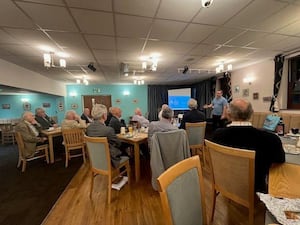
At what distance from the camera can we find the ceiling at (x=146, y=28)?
1.94 metres

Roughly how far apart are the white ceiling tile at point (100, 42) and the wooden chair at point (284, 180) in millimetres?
2877

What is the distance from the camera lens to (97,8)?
1941 millimetres

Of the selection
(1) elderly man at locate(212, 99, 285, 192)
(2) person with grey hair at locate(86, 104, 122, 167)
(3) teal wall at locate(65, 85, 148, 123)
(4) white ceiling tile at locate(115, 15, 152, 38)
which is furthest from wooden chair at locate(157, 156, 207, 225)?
(3) teal wall at locate(65, 85, 148, 123)

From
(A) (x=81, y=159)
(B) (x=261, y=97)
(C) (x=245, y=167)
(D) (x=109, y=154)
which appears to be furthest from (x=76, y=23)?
(B) (x=261, y=97)

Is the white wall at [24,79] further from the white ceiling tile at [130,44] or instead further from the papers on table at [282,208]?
the papers on table at [282,208]

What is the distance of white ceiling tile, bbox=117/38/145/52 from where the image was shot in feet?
9.59

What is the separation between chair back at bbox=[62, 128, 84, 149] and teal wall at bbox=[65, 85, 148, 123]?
4.98m

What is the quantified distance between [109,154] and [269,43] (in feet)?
12.3

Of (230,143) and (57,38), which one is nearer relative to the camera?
(230,143)

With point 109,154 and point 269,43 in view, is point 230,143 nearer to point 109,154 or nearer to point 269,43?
point 109,154

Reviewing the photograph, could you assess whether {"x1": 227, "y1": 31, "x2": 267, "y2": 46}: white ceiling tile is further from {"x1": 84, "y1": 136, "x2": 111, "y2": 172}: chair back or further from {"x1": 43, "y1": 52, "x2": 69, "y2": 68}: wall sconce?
{"x1": 43, "y1": 52, "x2": 69, "y2": 68}: wall sconce

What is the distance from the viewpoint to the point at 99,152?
7.05ft

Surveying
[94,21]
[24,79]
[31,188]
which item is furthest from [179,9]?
[24,79]

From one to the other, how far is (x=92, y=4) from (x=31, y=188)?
9.49 ft
